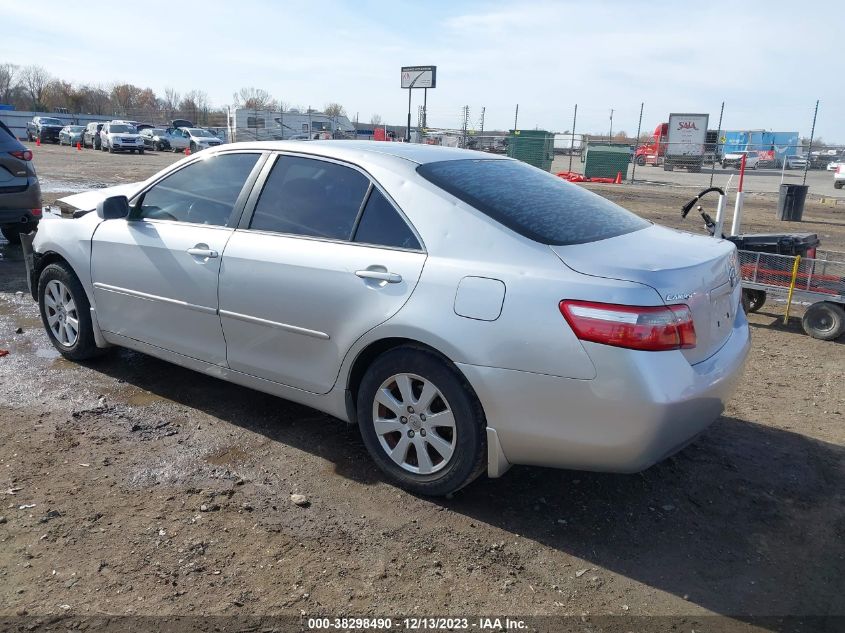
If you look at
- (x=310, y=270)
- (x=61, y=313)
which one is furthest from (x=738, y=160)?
(x=310, y=270)

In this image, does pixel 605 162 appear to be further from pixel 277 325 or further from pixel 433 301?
pixel 433 301

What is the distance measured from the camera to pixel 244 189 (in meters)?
4.02

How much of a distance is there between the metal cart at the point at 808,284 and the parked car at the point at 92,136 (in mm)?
40366

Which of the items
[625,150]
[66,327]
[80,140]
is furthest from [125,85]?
[66,327]

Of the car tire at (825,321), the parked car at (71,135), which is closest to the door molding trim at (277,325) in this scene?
the car tire at (825,321)

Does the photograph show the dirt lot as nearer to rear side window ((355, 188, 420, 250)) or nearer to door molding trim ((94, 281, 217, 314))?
door molding trim ((94, 281, 217, 314))

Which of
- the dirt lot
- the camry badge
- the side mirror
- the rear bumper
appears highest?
the side mirror

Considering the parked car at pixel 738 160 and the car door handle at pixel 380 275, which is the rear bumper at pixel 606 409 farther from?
the parked car at pixel 738 160

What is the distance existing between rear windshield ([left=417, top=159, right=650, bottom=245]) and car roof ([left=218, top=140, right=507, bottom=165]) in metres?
0.09

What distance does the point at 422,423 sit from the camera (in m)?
3.28

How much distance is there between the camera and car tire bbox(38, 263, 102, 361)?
4.81m

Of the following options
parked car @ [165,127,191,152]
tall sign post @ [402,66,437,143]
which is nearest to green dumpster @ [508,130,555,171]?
tall sign post @ [402,66,437,143]

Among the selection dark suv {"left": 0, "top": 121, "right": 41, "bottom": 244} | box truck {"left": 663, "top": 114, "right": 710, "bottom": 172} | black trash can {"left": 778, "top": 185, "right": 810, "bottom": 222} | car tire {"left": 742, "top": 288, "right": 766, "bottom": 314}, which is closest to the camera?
car tire {"left": 742, "top": 288, "right": 766, "bottom": 314}

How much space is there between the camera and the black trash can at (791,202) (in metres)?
15.2
